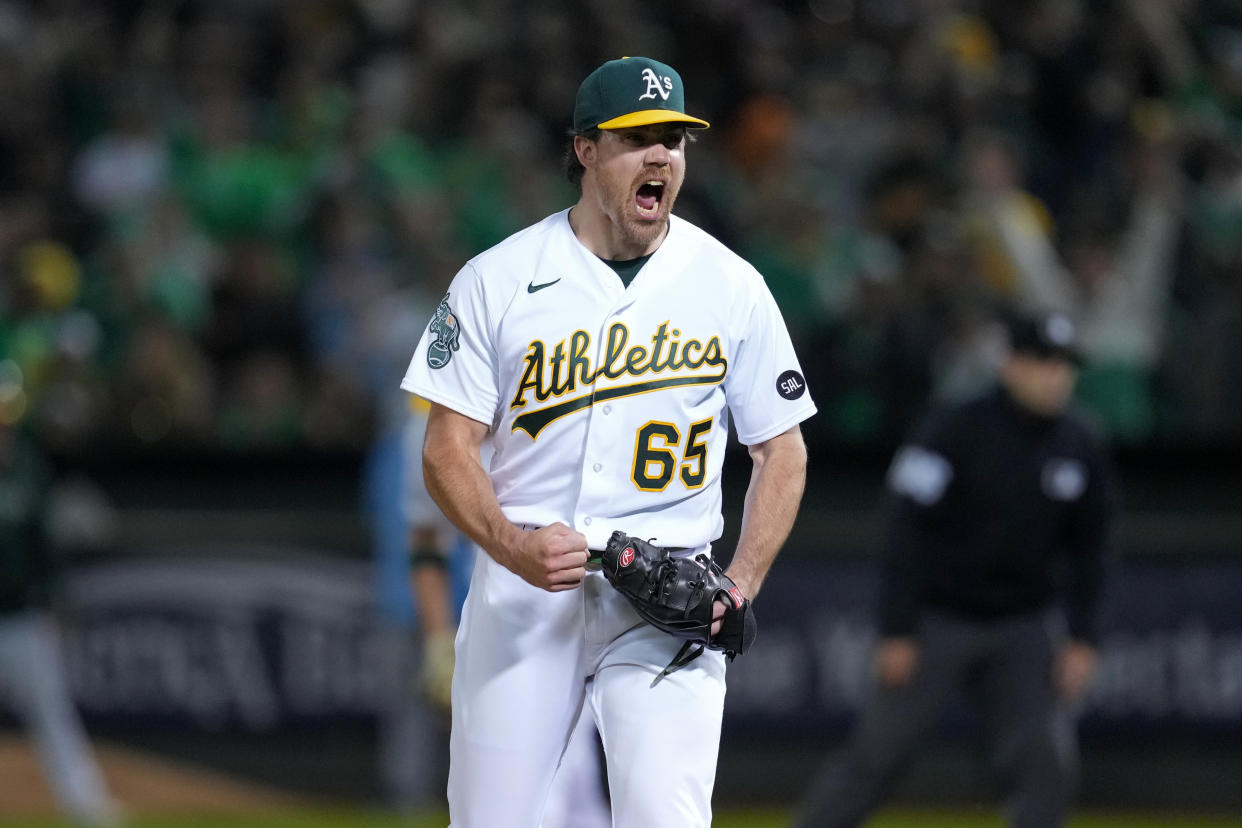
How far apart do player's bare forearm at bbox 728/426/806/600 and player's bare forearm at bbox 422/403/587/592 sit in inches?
18.1

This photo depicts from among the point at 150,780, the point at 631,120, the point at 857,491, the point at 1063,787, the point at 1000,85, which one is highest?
the point at 1000,85

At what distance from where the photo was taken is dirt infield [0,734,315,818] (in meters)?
10.5

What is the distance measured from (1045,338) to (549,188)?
17.1ft

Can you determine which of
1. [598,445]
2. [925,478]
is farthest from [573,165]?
[925,478]

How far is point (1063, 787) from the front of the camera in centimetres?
696

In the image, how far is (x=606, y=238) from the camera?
4836 millimetres

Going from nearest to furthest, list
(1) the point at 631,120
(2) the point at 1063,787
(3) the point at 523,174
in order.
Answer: (1) the point at 631,120 < (2) the point at 1063,787 < (3) the point at 523,174

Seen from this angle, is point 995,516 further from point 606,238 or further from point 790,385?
point 606,238

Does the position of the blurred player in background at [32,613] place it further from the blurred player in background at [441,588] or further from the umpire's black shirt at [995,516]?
the umpire's black shirt at [995,516]

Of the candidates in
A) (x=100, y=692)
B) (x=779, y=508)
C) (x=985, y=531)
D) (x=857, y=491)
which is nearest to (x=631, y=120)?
(x=779, y=508)

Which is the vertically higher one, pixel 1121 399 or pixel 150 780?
pixel 1121 399

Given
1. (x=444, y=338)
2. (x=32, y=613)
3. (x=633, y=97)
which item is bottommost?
(x=32, y=613)

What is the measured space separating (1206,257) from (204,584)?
6.16 metres

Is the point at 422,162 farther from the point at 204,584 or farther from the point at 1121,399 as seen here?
the point at 1121,399
